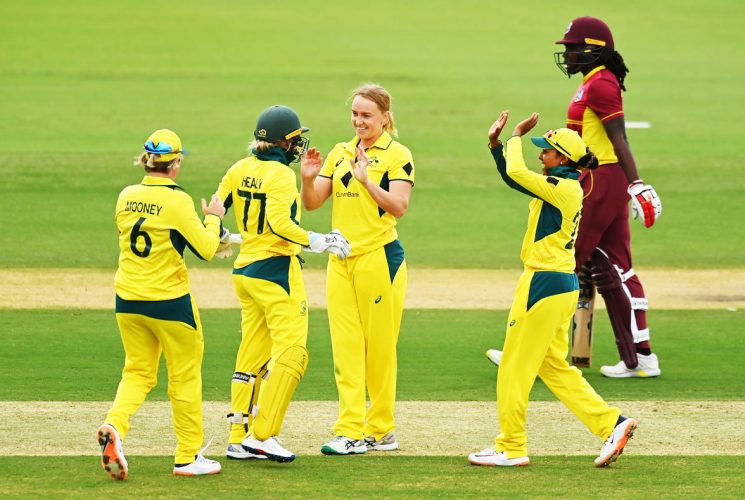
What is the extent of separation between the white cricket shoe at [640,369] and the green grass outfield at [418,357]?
3.8 inches

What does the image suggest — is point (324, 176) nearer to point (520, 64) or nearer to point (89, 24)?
point (520, 64)

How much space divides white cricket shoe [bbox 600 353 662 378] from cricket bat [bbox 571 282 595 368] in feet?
0.64

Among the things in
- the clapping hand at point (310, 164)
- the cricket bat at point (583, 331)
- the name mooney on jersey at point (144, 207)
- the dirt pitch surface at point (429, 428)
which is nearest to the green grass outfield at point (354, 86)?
the cricket bat at point (583, 331)

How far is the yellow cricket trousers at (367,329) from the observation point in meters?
7.79

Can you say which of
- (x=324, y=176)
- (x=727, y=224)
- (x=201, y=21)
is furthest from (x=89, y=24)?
(x=324, y=176)

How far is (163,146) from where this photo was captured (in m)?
7.00

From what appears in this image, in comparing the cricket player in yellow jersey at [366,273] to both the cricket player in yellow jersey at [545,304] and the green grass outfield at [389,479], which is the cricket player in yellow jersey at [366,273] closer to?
the green grass outfield at [389,479]

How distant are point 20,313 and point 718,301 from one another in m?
6.43

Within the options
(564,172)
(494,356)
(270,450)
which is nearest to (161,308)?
(270,450)

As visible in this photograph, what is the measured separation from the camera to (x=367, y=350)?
26.0 feet

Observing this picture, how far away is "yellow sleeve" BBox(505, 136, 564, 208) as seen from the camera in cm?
734

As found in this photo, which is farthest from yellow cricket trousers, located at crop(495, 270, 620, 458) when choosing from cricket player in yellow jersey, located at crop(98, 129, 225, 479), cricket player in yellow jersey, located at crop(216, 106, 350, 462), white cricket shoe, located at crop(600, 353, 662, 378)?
white cricket shoe, located at crop(600, 353, 662, 378)

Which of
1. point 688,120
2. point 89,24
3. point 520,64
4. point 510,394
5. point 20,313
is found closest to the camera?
point 510,394

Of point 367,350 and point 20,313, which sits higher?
point 367,350
